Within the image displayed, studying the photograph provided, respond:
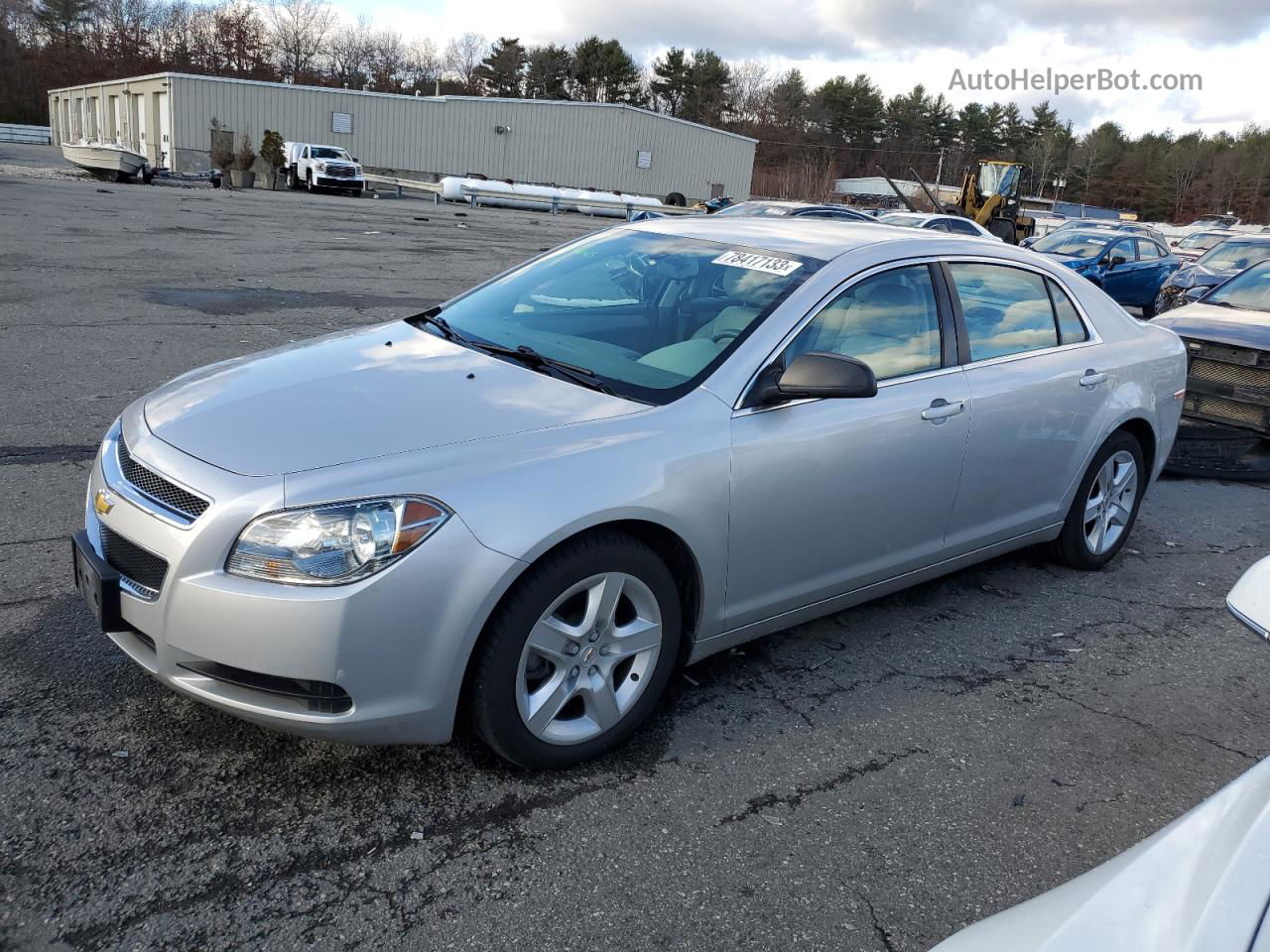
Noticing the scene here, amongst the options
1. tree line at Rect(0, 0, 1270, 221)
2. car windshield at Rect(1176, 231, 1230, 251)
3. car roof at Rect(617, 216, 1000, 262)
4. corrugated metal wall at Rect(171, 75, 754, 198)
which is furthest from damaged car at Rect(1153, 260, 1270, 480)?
tree line at Rect(0, 0, 1270, 221)

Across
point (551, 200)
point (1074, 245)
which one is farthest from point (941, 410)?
point (551, 200)

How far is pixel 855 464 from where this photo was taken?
355 cm

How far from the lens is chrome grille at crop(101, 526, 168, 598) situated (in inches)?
106

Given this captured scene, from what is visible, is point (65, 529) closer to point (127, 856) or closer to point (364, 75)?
point (127, 856)

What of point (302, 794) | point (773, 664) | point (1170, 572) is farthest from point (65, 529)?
point (1170, 572)

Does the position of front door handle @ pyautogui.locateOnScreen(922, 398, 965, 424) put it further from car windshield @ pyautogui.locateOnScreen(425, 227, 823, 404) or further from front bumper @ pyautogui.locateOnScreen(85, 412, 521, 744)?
front bumper @ pyautogui.locateOnScreen(85, 412, 521, 744)

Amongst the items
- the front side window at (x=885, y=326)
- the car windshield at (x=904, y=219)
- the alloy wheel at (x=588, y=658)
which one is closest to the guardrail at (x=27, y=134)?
the car windshield at (x=904, y=219)

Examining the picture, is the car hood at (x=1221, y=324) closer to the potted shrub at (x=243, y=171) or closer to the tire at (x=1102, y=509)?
the tire at (x=1102, y=509)

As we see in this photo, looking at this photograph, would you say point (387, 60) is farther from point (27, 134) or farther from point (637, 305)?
point (637, 305)

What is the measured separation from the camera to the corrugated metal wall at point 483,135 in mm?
43688

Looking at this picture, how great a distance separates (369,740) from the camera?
268 cm

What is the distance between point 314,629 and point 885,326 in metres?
2.43

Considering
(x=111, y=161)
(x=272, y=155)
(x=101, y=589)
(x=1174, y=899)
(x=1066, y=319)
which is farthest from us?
(x=272, y=155)

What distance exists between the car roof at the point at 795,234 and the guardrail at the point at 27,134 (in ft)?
271
